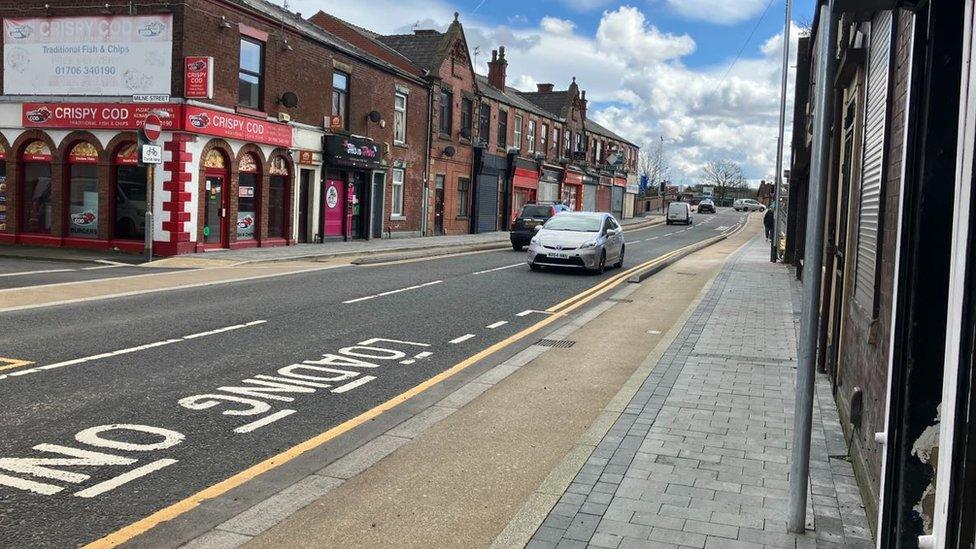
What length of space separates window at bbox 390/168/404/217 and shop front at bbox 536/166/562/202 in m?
18.0

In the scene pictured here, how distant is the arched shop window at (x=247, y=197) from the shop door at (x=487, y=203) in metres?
18.4

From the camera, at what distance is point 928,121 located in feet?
9.54

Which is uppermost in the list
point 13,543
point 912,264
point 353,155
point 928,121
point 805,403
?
point 353,155

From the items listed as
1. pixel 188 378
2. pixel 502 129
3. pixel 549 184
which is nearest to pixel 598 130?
pixel 549 184

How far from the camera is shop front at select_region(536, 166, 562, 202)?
50447 mm

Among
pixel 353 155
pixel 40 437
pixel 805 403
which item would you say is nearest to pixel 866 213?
pixel 805 403

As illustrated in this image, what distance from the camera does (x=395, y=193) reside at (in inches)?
1294

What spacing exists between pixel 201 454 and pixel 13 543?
1.57m

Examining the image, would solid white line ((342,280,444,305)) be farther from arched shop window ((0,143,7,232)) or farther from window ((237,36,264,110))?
arched shop window ((0,143,7,232))

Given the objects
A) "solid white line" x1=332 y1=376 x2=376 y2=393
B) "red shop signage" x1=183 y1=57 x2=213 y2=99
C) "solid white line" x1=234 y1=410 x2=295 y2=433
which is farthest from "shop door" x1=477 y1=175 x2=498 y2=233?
"solid white line" x1=234 y1=410 x2=295 y2=433

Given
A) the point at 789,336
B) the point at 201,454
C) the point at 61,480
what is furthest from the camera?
the point at 789,336

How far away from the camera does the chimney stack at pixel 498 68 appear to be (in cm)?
4834

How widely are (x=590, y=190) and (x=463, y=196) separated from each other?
2289 centimetres

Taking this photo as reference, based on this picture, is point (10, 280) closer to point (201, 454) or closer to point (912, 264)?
point (201, 454)
